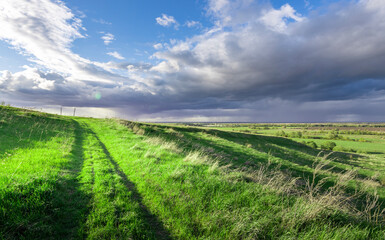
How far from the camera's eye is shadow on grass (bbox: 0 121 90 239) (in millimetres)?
4770

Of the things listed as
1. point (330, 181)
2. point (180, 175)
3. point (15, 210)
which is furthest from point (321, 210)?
point (330, 181)

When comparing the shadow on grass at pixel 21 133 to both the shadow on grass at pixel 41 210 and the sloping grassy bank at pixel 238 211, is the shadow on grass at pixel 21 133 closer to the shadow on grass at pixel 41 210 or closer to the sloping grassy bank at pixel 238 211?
the shadow on grass at pixel 41 210

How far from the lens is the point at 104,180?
28.0 ft

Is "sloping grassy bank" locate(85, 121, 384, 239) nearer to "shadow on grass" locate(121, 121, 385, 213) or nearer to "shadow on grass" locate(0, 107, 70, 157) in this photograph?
"shadow on grass" locate(121, 121, 385, 213)

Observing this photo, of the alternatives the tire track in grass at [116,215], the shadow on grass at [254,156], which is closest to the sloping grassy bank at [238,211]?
the tire track in grass at [116,215]

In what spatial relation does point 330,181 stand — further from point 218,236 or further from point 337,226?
point 218,236

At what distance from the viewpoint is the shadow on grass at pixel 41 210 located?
188 inches

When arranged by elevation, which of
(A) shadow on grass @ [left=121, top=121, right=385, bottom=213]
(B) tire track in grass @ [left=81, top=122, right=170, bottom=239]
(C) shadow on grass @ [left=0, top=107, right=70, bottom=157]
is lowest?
(A) shadow on grass @ [left=121, top=121, right=385, bottom=213]

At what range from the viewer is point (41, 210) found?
18.4 feet

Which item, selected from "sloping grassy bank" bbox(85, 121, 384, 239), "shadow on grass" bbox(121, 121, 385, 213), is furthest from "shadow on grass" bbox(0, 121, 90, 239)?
"shadow on grass" bbox(121, 121, 385, 213)

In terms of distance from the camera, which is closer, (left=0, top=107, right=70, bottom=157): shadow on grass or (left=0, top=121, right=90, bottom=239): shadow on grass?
(left=0, top=121, right=90, bottom=239): shadow on grass

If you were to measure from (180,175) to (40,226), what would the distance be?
564 centimetres

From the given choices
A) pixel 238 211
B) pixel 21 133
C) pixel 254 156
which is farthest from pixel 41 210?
pixel 254 156

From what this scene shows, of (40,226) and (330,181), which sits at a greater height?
(40,226)
